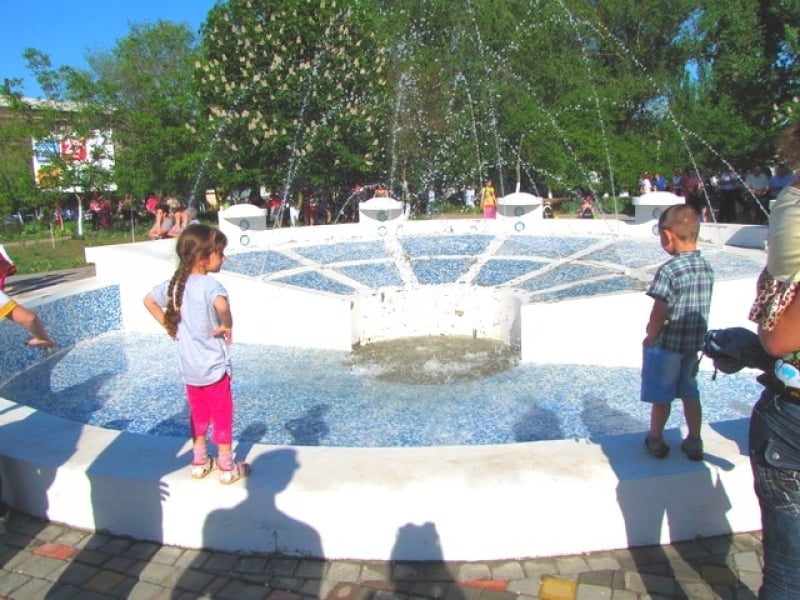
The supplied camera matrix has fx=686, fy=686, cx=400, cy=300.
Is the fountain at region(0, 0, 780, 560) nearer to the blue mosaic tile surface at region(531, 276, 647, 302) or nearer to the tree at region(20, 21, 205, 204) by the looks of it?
the blue mosaic tile surface at region(531, 276, 647, 302)

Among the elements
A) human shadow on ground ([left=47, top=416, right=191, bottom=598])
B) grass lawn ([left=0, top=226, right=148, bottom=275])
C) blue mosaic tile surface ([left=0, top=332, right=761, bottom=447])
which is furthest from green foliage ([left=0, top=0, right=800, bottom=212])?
human shadow on ground ([left=47, top=416, right=191, bottom=598])

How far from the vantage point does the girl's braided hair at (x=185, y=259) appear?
11.4 feet

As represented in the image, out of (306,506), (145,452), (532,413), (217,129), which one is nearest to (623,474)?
(306,506)

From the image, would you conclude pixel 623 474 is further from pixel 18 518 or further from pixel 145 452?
pixel 18 518

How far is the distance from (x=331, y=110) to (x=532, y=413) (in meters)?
18.8

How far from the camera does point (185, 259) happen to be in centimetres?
352

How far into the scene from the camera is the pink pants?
348cm

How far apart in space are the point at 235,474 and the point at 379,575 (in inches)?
34.1

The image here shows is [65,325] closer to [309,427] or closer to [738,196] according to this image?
[309,427]

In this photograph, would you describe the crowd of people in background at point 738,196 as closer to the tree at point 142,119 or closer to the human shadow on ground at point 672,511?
the human shadow on ground at point 672,511

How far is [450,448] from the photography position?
145 inches

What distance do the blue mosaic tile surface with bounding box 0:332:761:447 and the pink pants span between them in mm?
1513

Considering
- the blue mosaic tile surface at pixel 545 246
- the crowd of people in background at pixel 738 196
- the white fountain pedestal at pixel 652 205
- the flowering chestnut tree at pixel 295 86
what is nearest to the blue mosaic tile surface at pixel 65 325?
the blue mosaic tile surface at pixel 545 246

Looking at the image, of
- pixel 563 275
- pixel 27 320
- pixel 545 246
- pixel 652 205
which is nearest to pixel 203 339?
pixel 27 320
